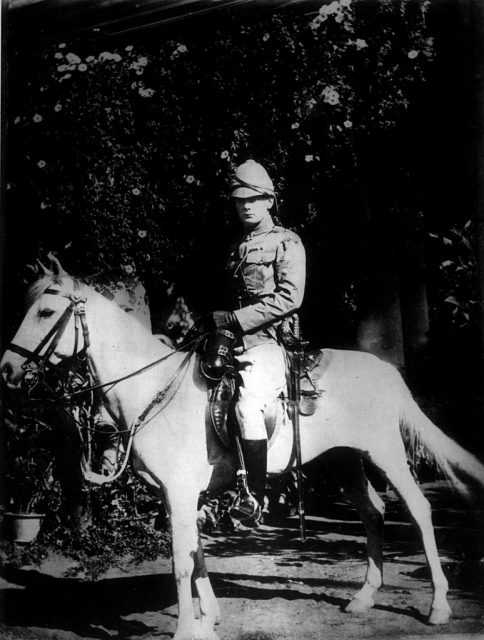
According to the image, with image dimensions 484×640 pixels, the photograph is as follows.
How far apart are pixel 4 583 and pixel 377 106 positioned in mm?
3417

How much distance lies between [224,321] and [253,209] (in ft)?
2.24

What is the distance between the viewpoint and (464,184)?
4.05 m

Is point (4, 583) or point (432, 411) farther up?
point (432, 411)

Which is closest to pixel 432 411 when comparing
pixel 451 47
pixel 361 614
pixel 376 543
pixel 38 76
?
pixel 376 543

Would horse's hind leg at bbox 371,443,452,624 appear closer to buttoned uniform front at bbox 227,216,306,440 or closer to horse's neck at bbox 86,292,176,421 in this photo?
buttoned uniform front at bbox 227,216,306,440

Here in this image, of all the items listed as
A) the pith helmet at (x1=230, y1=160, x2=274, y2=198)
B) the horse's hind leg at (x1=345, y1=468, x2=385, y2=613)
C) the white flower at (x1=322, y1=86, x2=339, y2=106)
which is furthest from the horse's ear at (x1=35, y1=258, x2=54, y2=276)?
the horse's hind leg at (x1=345, y1=468, x2=385, y2=613)

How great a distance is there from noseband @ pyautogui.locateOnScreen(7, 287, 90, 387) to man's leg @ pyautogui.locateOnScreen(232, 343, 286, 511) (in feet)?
2.75

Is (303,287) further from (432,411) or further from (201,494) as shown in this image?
(201,494)

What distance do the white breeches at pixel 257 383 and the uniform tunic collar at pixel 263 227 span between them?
63cm

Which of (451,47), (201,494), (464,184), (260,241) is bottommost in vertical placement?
(201,494)

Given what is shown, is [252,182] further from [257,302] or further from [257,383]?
[257,383]

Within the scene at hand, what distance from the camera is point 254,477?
12.0 ft

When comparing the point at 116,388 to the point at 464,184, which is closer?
the point at 116,388

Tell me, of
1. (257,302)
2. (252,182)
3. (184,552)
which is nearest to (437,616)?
(184,552)
